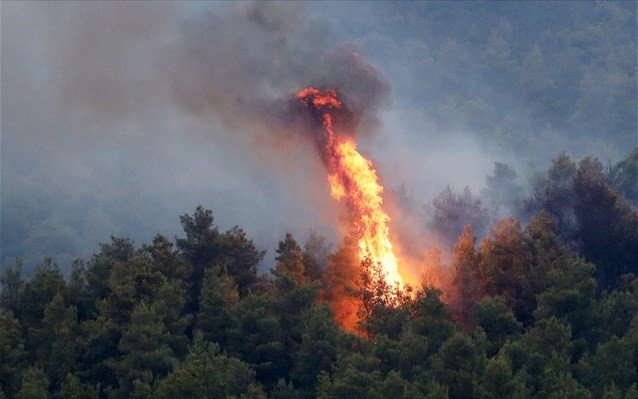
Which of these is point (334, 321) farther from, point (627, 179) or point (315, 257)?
point (627, 179)

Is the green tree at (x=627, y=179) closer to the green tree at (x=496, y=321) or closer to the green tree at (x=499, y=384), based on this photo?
the green tree at (x=496, y=321)

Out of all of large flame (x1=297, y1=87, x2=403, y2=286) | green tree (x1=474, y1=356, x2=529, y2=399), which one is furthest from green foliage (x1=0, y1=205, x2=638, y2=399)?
large flame (x1=297, y1=87, x2=403, y2=286)

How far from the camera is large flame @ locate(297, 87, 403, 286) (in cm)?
5291

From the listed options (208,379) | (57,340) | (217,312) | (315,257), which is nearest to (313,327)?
(217,312)

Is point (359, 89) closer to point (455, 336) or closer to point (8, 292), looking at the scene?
point (455, 336)

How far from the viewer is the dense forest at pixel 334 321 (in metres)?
42.8

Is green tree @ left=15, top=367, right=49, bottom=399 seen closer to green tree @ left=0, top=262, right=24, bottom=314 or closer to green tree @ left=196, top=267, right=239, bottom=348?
green tree @ left=196, top=267, right=239, bottom=348

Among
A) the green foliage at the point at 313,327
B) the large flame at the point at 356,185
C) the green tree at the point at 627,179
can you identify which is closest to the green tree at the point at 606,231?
the green foliage at the point at 313,327

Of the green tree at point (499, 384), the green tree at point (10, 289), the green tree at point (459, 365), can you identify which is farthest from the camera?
the green tree at point (10, 289)

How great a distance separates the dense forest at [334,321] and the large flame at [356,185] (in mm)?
1107

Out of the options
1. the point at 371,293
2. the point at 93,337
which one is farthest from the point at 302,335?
the point at 93,337

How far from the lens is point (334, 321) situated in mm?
49500

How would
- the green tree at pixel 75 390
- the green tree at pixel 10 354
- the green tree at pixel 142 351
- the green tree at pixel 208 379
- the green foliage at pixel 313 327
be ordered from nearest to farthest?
the green tree at pixel 208 379 < the green foliage at pixel 313 327 < the green tree at pixel 75 390 < the green tree at pixel 142 351 < the green tree at pixel 10 354

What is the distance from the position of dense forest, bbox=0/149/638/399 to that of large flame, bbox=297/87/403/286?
1107mm
